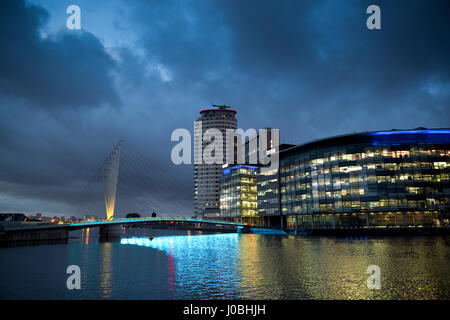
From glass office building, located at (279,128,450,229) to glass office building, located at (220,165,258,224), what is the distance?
51425 millimetres

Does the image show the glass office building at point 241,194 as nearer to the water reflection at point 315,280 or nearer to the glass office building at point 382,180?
the glass office building at point 382,180

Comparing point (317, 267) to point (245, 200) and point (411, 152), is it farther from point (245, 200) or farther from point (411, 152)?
point (245, 200)

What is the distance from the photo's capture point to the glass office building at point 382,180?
8694 centimetres

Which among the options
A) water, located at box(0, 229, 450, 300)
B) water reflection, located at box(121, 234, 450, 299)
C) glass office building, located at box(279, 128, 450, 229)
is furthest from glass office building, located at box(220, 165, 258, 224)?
water, located at box(0, 229, 450, 300)

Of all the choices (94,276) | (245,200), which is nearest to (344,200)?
(245,200)

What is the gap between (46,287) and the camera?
23375 millimetres

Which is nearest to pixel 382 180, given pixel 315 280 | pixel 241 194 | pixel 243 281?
pixel 241 194

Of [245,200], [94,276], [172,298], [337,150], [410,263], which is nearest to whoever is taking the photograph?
[172,298]

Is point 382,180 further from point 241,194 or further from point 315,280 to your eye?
point 315,280

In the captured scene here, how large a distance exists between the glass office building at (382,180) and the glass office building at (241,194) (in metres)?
51.4

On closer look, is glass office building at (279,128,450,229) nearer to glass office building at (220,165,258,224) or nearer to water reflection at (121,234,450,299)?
glass office building at (220,165,258,224)

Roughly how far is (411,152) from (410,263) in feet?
247

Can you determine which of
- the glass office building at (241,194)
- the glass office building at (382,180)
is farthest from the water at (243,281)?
the glass office building at (241,194)

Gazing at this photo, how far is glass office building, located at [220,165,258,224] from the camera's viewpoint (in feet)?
497
